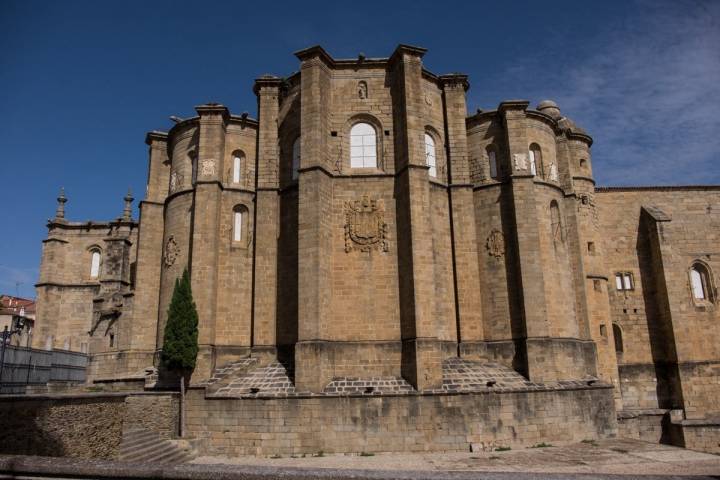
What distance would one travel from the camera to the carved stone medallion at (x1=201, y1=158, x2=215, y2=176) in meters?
22.2

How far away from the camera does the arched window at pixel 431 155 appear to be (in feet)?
73.7

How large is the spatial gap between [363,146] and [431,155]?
3.11 meters

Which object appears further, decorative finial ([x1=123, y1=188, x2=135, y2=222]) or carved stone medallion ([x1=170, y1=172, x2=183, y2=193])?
decorative finial ([x1=123, y1=188, x2=135, y2=222])

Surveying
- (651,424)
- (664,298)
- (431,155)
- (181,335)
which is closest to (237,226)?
(181,335)

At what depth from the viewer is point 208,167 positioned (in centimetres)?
2222

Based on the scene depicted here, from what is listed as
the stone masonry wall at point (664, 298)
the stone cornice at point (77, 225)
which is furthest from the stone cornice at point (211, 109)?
the stone masonry wall at point (664, 298)

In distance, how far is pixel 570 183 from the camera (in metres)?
25.2

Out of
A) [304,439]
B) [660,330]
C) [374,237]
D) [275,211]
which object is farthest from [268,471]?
[660,330]

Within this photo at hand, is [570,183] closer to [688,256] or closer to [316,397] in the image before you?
[688,256]

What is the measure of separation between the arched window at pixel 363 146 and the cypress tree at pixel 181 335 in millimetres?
8557

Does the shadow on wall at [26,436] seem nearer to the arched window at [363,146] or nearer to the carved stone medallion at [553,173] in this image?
the arched window at [363,146]

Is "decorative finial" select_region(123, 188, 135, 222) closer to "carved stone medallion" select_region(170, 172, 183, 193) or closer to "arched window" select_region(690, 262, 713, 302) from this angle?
"carved stone medallion" select_region(170, 172, 183, 193)

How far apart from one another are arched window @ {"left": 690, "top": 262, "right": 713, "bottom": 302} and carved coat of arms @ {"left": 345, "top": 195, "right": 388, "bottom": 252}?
66.2 ft

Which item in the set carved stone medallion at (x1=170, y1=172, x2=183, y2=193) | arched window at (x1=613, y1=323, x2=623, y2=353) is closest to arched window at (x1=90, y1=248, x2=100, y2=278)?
carved stone medallion at (x1=170, y1=172, x2=183, y2=193)
